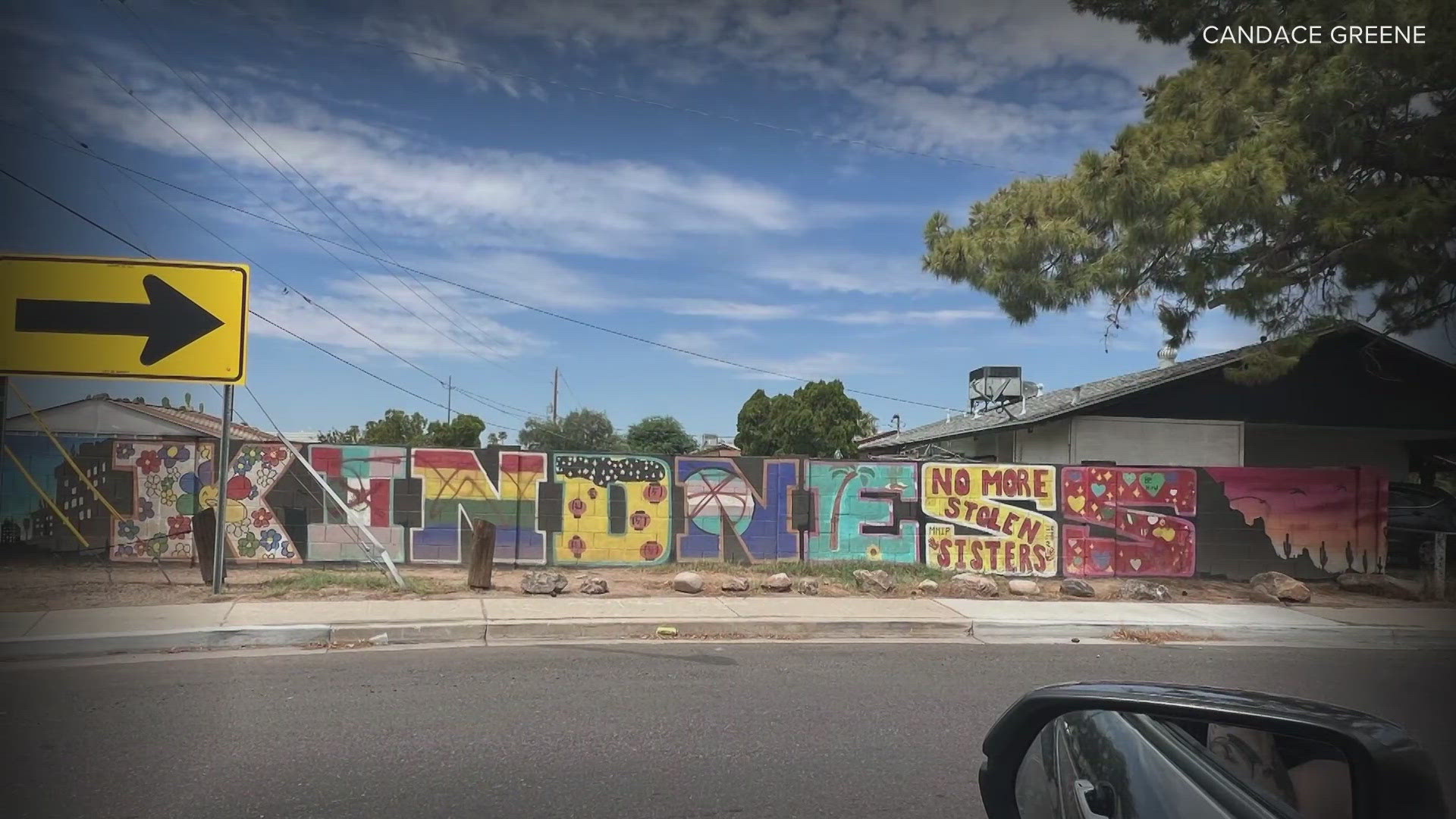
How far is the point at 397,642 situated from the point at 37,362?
488cm

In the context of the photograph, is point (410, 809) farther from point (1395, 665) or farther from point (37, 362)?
point (1395, 665)

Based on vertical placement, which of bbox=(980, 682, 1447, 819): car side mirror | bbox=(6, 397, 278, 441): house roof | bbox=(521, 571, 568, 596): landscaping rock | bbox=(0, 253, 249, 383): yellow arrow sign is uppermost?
bbox=(0, 253, 249, 383): yellow arrow sign

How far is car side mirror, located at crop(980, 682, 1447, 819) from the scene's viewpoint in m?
1.58

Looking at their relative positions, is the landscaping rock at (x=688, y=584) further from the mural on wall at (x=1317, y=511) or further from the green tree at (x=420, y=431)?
the green tree at (x=420, y=431)

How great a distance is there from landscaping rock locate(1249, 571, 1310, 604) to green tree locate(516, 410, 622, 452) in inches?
1715

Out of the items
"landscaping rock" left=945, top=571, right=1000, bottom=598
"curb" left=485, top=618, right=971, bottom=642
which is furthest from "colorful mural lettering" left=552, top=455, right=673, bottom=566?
"curb" left=485, top=618, right=971, bottom=642

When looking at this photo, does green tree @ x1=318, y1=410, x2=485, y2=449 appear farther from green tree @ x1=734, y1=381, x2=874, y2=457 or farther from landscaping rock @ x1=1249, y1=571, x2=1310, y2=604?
landscaping rock @ x1=1249, y1=571, x2=1310, y2=604

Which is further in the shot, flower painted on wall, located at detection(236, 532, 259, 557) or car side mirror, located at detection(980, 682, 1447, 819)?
flower painted on wall, located at detection(236, 532, 259, 557)

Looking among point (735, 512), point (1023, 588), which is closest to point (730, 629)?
point (735, 512)

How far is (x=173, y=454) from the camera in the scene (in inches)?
515

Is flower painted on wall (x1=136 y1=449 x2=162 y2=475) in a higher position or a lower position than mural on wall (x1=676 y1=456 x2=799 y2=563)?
higher

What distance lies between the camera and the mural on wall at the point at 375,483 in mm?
13719

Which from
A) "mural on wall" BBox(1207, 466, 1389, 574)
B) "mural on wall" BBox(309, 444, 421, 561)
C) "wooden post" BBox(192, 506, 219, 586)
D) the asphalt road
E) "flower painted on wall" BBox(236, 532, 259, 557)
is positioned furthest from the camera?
"mural on wall" BBox(1207, 466, 1389, 574)

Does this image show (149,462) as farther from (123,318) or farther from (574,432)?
(574,432)
